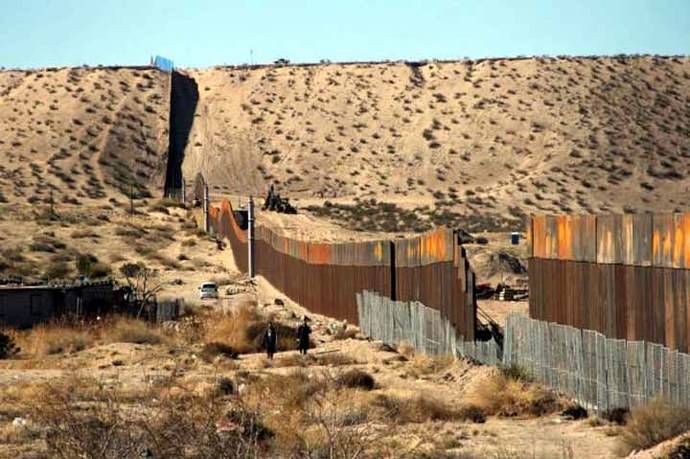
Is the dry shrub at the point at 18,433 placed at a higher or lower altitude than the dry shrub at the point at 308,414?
lower

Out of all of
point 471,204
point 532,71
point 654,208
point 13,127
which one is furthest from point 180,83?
point 654,208

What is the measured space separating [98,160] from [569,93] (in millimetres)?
34449

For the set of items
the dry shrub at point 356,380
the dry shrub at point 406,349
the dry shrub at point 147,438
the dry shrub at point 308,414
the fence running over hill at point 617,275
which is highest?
the fence running over hill at point 617,275

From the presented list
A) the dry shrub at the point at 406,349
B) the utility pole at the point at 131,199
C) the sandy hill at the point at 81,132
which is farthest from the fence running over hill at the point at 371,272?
the sandy hill at the point at 81,132

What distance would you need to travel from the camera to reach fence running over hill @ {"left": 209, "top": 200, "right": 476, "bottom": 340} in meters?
27.9

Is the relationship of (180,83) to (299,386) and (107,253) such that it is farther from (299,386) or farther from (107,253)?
(299,386)

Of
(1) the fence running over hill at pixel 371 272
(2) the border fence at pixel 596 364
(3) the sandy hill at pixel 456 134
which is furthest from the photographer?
(3) the sandy hill at pixel 456 134

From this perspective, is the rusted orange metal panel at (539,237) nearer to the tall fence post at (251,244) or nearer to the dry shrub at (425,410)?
the dry shrub at (425,410)

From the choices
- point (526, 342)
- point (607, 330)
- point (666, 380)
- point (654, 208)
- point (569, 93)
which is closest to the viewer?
point (666, 380)

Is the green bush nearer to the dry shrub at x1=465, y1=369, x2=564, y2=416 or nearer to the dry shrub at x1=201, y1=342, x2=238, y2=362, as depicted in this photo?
the dry shrub at x1=201, y1=342, x2=238, y2=362

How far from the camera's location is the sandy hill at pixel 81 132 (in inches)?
3994

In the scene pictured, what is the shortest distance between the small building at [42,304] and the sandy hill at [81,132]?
51579 millimetres

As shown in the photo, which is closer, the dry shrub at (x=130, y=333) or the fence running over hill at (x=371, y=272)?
the fence running over hill at (x=371, y=272)

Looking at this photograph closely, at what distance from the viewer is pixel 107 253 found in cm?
6825
